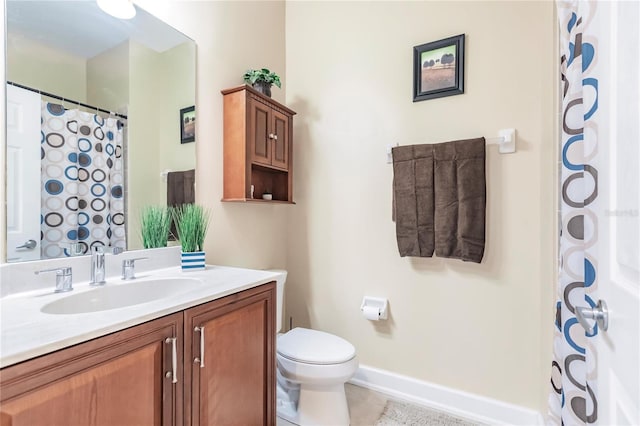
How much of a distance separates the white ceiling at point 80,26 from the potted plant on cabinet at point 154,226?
2.32ft

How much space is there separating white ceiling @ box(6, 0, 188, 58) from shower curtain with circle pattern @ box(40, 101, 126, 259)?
0.26 metres

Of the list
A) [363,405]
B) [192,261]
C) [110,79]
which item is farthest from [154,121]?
[363,405]

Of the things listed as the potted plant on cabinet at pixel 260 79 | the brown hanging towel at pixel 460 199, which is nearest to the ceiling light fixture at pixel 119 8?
the potted plant on cabinet at pixel 260 79

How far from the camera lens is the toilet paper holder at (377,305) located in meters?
2.00

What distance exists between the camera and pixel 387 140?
2.03 meters

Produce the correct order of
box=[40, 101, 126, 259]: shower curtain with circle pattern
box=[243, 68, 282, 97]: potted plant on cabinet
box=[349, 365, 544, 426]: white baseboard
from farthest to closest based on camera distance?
box=[243, 68, 282, 97]: potted plant on cabinet, box=[349, 365, 544, 426]: white baseboard, box=[40, 101, 126, 259]: shower curtain with circle pattern

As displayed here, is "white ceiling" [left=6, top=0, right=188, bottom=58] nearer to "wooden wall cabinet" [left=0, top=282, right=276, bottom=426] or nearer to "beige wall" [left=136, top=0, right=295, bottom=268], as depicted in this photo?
"beige wall" [left=136, top=0, right=295, bottom=268]

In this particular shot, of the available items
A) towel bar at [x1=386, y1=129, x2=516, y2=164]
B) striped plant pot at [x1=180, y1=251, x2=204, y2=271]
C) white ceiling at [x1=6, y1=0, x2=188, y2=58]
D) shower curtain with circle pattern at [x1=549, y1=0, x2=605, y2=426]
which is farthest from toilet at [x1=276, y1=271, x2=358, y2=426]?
white ceiling at [x1=6, y1=0, x2=188, y2=58]

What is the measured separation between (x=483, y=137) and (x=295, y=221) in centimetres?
136

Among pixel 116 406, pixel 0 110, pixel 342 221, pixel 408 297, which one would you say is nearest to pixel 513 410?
pixel 408 297

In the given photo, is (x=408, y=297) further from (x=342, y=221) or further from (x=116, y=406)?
(x=116, y=406)

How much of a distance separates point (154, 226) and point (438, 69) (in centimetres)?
180

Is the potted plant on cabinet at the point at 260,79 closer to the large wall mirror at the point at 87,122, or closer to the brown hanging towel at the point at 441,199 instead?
the large wall mirror at the point at 87,122

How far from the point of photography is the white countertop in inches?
27.2
